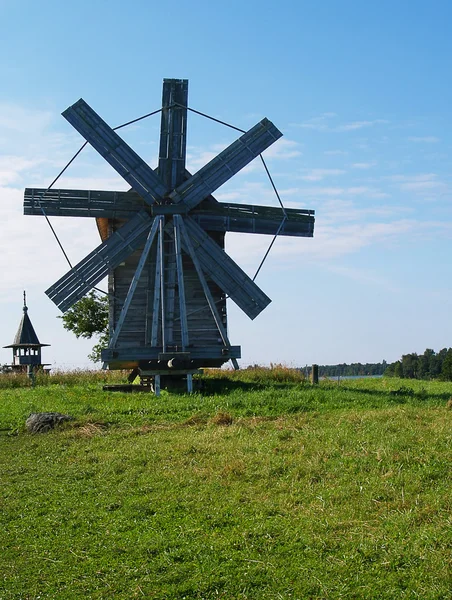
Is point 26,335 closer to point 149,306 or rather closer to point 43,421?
point 149,306

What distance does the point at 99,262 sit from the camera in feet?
72.6

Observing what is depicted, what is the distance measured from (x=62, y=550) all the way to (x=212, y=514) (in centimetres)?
169

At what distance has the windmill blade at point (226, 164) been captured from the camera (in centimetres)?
2227

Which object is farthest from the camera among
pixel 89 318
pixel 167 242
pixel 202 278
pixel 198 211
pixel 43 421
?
pixel 89 318

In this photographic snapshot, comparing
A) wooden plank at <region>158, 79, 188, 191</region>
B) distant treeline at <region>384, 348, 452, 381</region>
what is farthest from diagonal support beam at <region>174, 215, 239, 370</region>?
distant treeline at <region>384, 348, 452, 381</region>

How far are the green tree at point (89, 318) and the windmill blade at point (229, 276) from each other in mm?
19837

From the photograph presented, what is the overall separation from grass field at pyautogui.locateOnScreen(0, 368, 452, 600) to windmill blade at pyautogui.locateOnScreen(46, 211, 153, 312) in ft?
23.5

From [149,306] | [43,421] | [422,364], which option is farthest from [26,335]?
[422,364]

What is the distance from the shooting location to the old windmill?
21.6m

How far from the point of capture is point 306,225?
23594 mm

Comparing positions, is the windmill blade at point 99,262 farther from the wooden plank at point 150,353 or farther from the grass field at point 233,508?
the grass field at point 233,508

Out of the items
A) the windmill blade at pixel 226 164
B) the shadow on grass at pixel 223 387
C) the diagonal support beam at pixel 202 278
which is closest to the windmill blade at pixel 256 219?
the windmill blade at pixel 226 164

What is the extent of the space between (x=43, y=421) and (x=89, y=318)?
1063 inches

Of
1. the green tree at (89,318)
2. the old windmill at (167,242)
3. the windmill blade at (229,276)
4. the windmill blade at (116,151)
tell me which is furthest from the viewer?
the green tree at (89,318)
